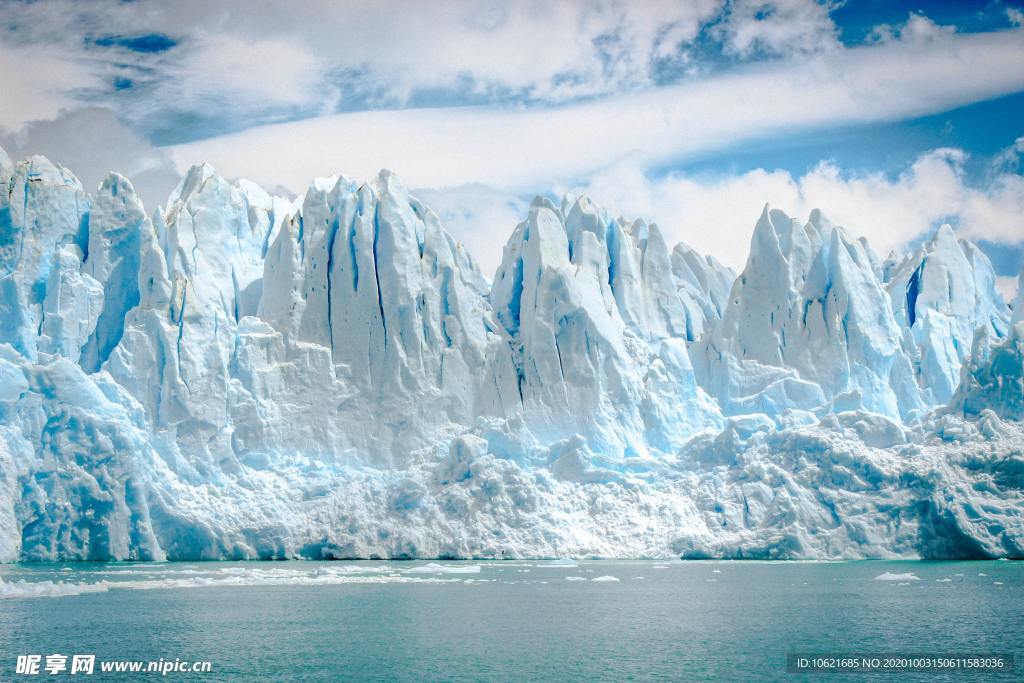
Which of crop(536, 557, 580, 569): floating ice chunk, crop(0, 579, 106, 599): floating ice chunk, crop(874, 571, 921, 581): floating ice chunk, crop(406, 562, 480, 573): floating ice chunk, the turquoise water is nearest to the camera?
the turquoise water

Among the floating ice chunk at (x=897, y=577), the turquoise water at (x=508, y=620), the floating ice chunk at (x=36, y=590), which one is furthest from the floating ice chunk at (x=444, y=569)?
the floating ice chunk at (x=897, y=577)

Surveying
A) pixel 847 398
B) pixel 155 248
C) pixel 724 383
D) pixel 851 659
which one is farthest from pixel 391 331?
pixel 851 659

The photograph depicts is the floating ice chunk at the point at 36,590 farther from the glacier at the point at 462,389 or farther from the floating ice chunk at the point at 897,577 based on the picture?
the floating ice chunk at the point at 897,577

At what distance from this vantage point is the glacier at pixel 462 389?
44.1 meters

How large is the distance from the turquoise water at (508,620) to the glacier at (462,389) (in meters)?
3.83

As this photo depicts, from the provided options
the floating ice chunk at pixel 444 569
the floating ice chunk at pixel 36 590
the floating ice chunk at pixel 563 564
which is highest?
the floating ice chunk at pixel 36 590

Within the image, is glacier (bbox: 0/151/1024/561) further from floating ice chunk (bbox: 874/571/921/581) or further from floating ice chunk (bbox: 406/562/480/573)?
floating ice chunk (bbox: 874/571/921/581)

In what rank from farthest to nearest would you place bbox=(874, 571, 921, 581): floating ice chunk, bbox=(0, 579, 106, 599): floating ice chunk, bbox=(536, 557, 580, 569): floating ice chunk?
bbox=(536, 557, 580, 569): floating ice chunk < bbox=(874, 571, 921, 581): floating ice chunk < bbox=(0, 579, 106, 599): floating ice chunk

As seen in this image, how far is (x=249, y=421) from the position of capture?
5216 cm

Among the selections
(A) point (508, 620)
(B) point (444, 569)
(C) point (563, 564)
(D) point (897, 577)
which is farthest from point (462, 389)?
(A) point (508, 620)

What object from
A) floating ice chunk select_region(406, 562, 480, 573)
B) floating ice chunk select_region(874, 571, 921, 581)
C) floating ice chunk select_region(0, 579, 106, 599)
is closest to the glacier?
floating ice chunk select_region(406, 562, 480, 573)

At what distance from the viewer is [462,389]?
55.6 metres

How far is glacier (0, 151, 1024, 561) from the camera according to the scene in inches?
1735

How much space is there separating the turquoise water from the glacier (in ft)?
12.6
